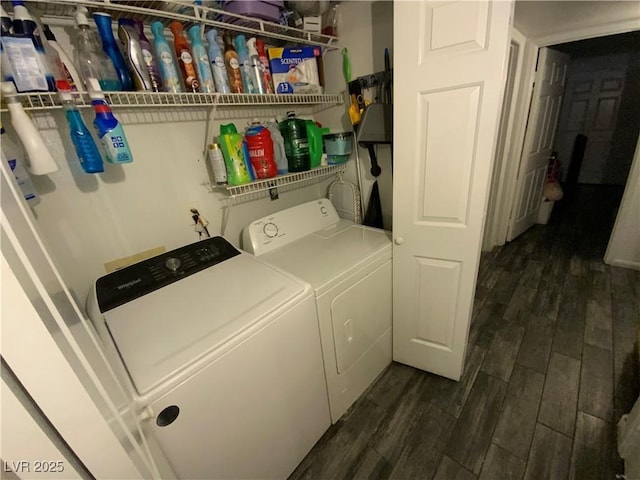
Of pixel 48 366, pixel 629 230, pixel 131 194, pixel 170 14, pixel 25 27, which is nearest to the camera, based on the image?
pixel 48 366

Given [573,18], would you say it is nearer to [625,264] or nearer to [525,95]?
[525,95]

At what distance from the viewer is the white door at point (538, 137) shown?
110 inches

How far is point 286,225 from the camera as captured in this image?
1656 mm

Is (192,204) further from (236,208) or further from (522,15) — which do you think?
(522,15)

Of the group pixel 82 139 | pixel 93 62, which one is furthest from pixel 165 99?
pixel 82 139

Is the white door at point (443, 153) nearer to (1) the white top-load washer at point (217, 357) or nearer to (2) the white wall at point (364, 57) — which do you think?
(2) the white wall at point (364, 57)

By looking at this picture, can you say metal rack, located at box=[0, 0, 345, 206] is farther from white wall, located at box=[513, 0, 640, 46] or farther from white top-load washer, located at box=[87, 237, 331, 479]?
white wall, located at box=[513, 0, 640, 46]

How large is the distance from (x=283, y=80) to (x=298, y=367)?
1490mm

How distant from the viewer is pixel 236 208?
1678 millimetres

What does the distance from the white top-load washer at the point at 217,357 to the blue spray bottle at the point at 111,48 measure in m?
0.76

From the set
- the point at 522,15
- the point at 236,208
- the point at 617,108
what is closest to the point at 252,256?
the point at 236,208

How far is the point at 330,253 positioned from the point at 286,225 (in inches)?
14.3

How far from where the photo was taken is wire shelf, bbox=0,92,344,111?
90 centimetres


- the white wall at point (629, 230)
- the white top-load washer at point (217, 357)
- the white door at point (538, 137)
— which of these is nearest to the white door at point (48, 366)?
the white top-load washer at point (217, 357)
